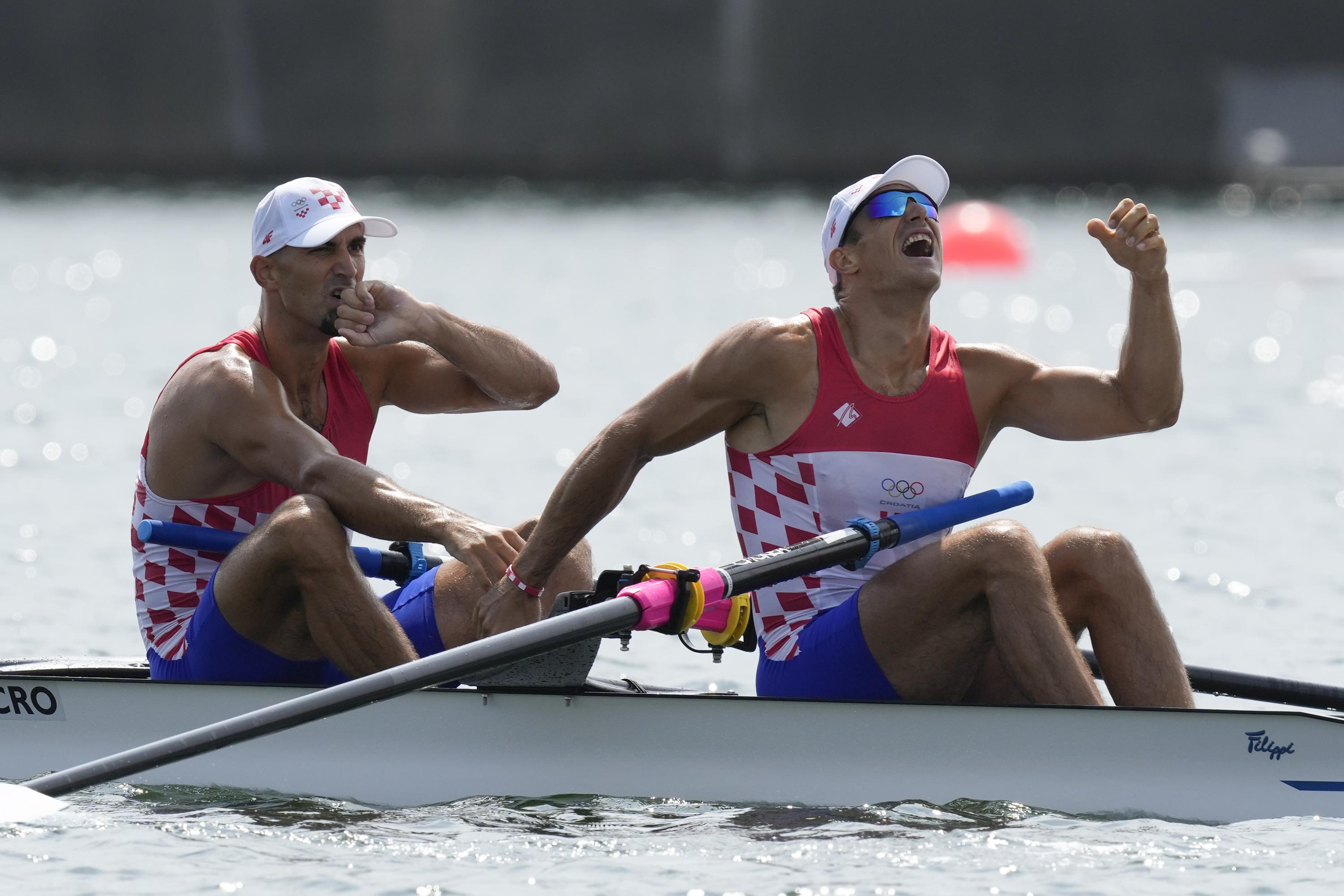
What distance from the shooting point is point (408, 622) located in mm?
6281

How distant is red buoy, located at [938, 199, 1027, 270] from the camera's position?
29.1 metres

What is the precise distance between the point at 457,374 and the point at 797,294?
67.7ft

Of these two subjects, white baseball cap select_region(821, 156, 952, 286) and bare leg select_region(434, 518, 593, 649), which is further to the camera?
bare leg select_region(434, 518, 593, 649)

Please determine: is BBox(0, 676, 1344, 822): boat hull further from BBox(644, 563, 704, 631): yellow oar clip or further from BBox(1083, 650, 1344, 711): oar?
BBox(1083, 650, 1344, 711): oar

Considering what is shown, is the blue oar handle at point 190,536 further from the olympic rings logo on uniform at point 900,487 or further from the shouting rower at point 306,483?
the olympic rings logo on uniform at point 900,487

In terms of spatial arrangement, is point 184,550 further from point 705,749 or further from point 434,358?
point 705,749

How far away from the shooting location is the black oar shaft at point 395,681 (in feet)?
17.7

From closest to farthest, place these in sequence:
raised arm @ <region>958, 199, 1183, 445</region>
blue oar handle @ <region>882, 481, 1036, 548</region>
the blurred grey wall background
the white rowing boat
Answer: the white rowing boat, blue oar handle @ <region>882, 481, 1036, 548</region>, raised arm @ <region>958, 199, 1183, 445</region>, the blurred grey wall background

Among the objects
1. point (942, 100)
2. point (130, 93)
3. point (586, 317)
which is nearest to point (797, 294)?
point (586, 317)

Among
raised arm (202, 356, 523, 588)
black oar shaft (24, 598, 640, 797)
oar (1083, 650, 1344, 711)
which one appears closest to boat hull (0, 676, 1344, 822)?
black oar shaft (24, 598, 640, 797)

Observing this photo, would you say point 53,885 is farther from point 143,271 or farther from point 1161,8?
point 1161,8

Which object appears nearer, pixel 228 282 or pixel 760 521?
pixel 760 521

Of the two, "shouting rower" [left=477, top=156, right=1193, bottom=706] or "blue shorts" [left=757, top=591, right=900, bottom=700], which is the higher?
"shouting rower" [left=477, top=156, right=1193, bottom=706]

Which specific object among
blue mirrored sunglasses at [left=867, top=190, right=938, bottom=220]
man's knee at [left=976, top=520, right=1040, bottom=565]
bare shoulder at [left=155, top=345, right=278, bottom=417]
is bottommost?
man's knee at [left=976, top=520, right=1040, bottom=565]
